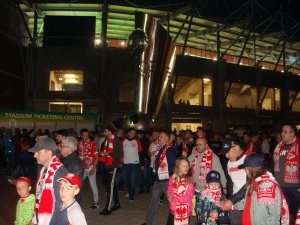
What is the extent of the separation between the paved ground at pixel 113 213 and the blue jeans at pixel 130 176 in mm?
269

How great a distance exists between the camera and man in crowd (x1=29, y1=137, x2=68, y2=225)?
11.9 feet

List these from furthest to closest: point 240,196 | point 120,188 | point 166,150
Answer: point 120,188 < point 166,150 < point 240,196

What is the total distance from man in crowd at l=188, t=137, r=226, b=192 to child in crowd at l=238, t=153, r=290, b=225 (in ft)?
6.69

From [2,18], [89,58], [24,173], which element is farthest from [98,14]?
[24,173]

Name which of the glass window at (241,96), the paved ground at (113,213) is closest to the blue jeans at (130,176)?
the paved ground at (113,213)

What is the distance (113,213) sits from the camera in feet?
26.9

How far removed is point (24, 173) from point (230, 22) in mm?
23083

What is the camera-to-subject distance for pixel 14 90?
25.5 metres

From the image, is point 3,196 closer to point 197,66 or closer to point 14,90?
point 14,90

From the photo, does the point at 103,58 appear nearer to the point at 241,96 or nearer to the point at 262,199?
the point at 241,96

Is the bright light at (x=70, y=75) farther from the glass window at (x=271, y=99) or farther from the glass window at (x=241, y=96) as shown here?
the glass window at (x=271, y=99)

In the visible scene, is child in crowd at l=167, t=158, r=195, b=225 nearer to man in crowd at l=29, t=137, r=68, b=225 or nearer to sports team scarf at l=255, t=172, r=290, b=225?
sports team scarf at l=255, t=172, r=290, b=225

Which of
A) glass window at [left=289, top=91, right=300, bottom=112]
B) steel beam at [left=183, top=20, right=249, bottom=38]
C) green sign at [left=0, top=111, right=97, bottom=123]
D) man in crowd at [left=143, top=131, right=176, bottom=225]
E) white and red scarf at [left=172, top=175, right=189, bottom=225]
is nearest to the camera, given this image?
white and red scarf at [left=172, top=175, right=189, bottom=225]

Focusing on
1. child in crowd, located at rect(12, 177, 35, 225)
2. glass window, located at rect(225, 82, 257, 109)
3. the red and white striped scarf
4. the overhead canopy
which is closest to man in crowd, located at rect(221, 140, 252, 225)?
child in crowd, located at rect(12, 177, 35, 225)
